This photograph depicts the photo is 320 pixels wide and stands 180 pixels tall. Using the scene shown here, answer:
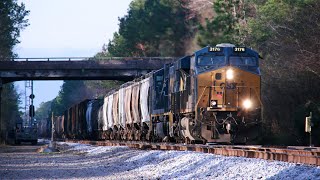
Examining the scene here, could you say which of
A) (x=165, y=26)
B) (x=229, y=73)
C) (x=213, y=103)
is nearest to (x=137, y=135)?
(x=213, y=103)

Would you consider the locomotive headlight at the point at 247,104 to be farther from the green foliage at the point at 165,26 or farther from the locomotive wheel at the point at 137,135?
the green foliage at the point at 165,26

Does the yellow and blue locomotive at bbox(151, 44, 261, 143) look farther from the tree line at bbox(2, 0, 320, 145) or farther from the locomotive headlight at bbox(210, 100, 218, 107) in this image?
the tree line at bbox(2, 0, 320, 145)

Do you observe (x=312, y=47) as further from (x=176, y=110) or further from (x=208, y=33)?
(x=208, y=33)

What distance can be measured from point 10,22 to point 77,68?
733cm

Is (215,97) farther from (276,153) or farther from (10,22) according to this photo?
(10,22)

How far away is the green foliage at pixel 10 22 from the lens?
6512 centimetres

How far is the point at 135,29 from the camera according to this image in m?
90.2

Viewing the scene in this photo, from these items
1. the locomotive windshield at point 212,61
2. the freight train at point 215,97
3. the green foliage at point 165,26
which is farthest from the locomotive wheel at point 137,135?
the green foliage at point 165,26

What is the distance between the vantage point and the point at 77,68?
7050 centimetres

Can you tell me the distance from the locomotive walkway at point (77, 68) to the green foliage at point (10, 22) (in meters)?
2.61

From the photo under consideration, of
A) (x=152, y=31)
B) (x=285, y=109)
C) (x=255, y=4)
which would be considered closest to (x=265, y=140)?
(x=285, y=109)

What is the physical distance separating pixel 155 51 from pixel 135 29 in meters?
3.60

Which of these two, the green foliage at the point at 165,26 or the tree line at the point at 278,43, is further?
the green foliage at the point at 165,26

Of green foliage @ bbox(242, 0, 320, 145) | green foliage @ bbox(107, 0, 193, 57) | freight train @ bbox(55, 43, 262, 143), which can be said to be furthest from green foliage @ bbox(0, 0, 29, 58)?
freight train @ bbox(55, 43, 262, 143)
